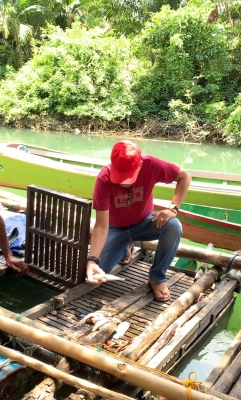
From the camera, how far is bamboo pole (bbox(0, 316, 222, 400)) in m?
2.02

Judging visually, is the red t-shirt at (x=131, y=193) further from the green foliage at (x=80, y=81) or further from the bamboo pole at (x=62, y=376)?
the green foliage at (x=80, y=81)

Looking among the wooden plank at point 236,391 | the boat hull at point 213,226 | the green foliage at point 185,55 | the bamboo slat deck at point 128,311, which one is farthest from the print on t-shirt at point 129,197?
the green foliage at point 185,55

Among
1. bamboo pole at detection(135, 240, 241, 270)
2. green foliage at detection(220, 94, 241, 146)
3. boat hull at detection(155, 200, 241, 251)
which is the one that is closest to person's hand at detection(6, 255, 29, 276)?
bamboo pole at detection(135, 240, 241, 270)

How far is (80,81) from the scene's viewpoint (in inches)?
712

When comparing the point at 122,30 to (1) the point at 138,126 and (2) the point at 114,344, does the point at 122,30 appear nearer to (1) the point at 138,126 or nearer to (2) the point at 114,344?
(1) the point at 138,126

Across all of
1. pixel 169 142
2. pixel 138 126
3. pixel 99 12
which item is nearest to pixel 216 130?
pixel 169 142

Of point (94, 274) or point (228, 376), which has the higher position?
point (94, 274)

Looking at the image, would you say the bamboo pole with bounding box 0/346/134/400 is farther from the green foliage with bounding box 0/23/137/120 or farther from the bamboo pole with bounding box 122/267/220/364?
the green foliage with bounding box 0/23/137/120

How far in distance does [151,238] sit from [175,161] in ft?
32.2

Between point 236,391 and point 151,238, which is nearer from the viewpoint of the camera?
point 236,391

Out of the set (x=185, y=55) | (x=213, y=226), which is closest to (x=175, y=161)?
(x=185, y=55)

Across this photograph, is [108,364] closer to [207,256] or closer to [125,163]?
[125,163]

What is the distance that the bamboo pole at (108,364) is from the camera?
2.02 metres

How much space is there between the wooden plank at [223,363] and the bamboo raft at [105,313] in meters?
0.28
